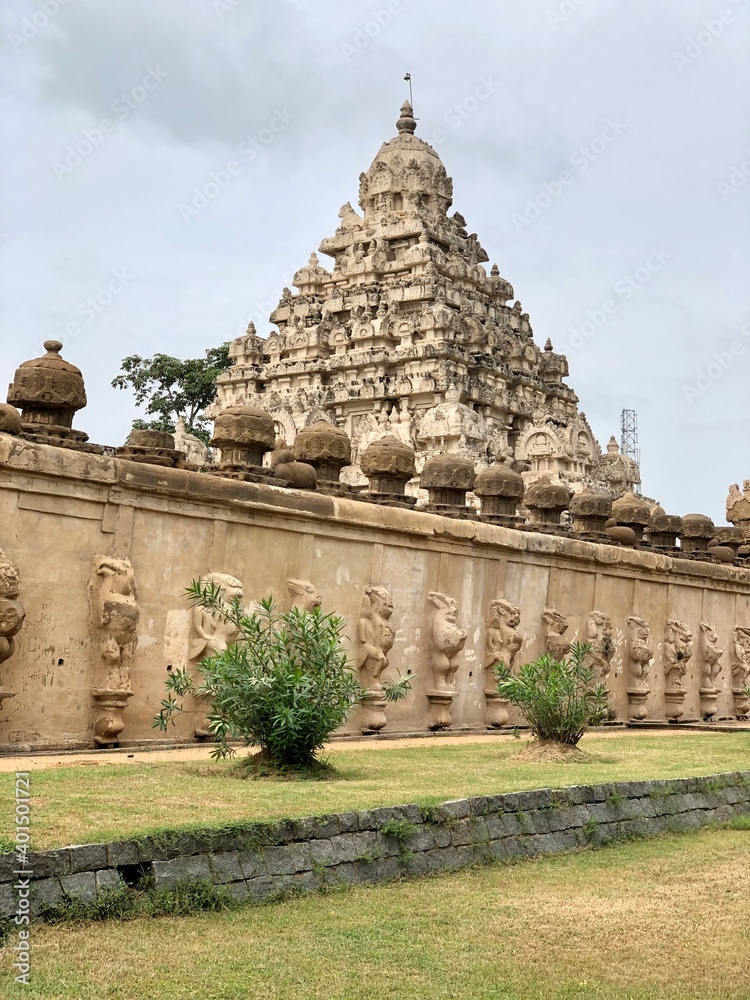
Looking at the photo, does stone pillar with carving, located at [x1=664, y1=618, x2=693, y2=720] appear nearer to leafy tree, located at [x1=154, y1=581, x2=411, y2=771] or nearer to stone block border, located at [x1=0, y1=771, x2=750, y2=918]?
stone block border, located at [x1=0, y1=771, x2=750, y2=918]

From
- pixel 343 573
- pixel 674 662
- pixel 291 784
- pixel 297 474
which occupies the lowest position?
pixel 291 784

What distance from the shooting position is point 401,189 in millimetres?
35938

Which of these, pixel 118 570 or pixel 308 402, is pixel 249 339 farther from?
pixel 118 570

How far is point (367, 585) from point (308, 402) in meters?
19.5

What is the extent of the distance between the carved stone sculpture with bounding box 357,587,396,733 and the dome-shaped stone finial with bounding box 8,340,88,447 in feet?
12.8

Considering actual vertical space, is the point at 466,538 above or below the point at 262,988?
above

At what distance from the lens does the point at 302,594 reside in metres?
12.2

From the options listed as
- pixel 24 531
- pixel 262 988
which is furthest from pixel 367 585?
pixel 262 988

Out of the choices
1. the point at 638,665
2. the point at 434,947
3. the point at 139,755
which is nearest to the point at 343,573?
the point at 139,755

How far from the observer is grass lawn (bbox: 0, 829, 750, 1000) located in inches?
193

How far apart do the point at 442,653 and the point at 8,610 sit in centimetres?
589

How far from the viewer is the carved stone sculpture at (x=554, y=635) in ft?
52.5

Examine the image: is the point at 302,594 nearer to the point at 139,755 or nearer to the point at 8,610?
the point at 139,755

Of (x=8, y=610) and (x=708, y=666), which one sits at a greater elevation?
(x=708, y=666)
